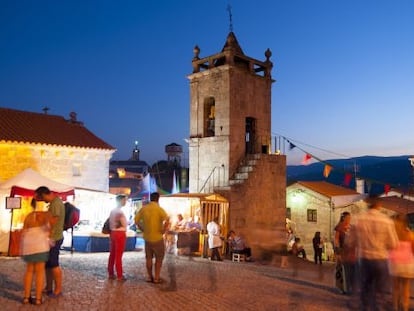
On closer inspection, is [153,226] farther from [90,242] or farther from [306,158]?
[306,158]

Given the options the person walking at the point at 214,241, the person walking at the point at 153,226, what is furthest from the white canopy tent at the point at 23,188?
the person walking at the point at 153,226

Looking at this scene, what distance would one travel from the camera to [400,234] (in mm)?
7176

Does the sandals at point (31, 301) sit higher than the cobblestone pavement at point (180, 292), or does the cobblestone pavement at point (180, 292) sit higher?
the sandals at point (31, 301)

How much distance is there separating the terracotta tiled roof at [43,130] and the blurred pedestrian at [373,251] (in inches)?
604

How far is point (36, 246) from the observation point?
21.0 feet

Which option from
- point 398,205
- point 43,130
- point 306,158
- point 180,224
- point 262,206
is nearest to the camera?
point 180,224

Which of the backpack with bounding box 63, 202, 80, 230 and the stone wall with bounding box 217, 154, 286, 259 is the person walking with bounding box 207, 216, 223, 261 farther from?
A: the backpack with bounding box 63, 202, 80, 230

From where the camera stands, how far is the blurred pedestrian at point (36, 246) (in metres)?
6.39

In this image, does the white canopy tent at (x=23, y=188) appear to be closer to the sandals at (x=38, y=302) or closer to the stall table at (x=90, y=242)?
the stall table at (x=90, y=242)

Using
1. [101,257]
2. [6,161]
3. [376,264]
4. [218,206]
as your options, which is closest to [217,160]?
[218,206]

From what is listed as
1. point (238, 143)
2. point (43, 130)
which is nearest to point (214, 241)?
point (238, 143)

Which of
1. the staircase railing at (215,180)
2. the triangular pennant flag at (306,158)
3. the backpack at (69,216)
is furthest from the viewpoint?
the triangular pennant flag at (306,158)

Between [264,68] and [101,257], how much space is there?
11.7 metres

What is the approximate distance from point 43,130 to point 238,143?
31.0 feet
